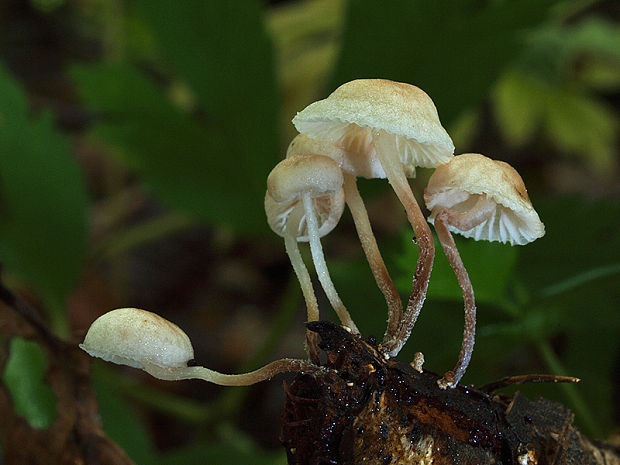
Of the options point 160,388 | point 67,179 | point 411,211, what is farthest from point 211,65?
point 160,388

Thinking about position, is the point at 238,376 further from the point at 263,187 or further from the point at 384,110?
the point at 263,187

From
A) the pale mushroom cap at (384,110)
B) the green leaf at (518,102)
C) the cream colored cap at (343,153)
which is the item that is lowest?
the green leaf at (518,102)

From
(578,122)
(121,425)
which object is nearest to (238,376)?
(121,425)

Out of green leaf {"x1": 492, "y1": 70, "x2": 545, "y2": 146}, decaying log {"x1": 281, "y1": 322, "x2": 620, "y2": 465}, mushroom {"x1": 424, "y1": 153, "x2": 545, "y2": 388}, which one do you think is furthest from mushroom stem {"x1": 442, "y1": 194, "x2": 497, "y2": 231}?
green leaf {"x1": 492, "y1": 70, "x2": 545, "y2": 146}

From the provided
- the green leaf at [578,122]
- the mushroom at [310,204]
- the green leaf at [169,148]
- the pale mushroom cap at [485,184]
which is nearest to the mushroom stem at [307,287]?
the mushroom at [310,204]

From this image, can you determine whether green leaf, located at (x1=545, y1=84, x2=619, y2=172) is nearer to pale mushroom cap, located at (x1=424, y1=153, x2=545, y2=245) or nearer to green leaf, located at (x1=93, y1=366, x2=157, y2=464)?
pale mushroom cap, located at (x1=424, y1=153, x2=545, y2=245)

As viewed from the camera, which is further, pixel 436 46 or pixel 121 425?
pixel 436 46

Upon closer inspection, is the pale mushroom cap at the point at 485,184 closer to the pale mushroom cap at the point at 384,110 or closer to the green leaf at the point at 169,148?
the pale mushroom cap at the point at 384,110
